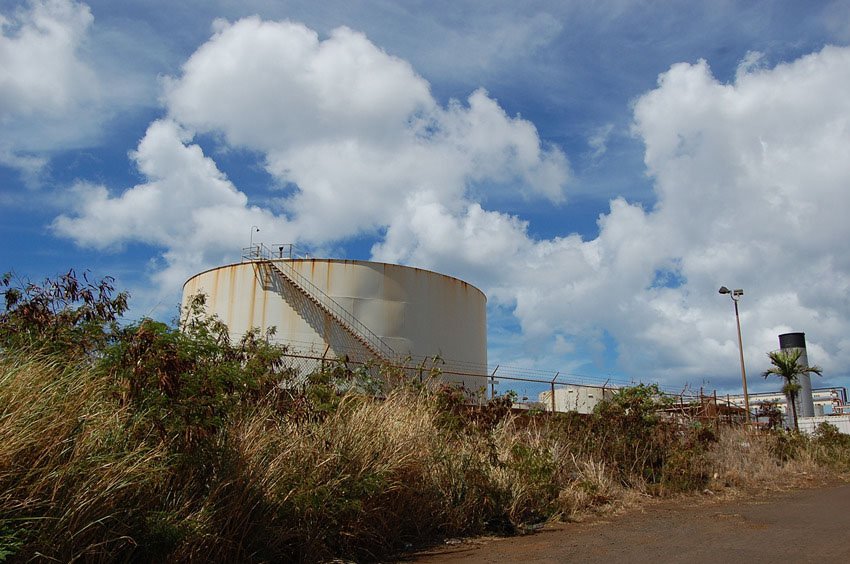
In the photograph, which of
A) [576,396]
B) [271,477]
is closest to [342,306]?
[576,396]

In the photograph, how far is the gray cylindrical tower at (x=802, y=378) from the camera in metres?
48.8

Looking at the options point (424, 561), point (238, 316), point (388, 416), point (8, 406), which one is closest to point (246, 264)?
point (238, 316)

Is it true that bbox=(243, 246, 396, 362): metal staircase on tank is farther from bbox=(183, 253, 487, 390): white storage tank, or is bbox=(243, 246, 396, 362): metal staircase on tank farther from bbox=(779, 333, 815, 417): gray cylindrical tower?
bbox=(779, 333, 815, 417): gray cylindrical tower

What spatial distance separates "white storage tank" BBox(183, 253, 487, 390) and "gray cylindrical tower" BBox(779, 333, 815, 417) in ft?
111

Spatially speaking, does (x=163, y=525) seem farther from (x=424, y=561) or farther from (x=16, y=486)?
(x=424, y=561)

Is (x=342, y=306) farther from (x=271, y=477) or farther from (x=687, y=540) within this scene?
(x=271, y=477)

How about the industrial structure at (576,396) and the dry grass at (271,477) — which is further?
the industrial structure at (576,396)

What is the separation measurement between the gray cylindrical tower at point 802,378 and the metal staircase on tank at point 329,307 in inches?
1437

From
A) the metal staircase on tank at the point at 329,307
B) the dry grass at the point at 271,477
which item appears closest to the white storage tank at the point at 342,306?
the metal staircase on tank at the point at 329,307

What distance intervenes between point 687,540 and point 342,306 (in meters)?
17.5

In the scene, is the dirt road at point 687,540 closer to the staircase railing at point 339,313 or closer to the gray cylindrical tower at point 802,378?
the staircase railing at point 339,313

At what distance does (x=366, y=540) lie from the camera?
25.0ft

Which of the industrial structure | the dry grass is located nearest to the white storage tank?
the industrial structure

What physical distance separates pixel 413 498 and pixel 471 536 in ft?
3.59
